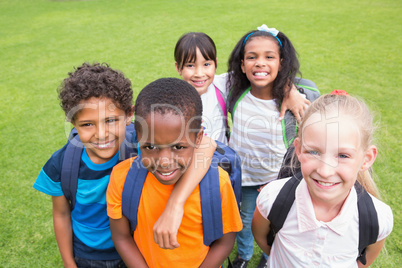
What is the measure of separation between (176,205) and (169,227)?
0.09 meters

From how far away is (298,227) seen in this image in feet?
4.24

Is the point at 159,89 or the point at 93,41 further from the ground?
the point at 159,89


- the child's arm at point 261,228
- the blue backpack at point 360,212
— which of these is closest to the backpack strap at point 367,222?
the blue backpack at point 360,212

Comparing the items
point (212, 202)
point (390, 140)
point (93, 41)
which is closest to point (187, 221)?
point (212, 202)

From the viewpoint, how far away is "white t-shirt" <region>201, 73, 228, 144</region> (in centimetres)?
198

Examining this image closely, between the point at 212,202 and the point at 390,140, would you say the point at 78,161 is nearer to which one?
the point at 212,202

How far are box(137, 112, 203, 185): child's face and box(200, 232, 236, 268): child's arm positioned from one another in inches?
14.2

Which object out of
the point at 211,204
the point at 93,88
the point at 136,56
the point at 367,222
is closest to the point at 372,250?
the point at 367,222

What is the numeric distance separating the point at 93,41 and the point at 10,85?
97.9 inches

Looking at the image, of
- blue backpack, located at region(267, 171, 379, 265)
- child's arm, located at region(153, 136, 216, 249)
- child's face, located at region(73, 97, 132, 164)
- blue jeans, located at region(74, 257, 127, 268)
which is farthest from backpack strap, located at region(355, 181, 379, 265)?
blue jeans, located at region(74, 257, 127, 268)

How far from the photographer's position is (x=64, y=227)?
155 centimetres

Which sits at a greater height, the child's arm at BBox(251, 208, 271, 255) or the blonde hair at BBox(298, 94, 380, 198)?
the blonde hair at BBox(298, 94, 380, 198)

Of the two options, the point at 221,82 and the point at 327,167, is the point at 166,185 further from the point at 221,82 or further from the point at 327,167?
the point at 221,82

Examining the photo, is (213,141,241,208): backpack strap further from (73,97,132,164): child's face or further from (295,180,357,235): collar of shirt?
(73,97,132,164): child's face
